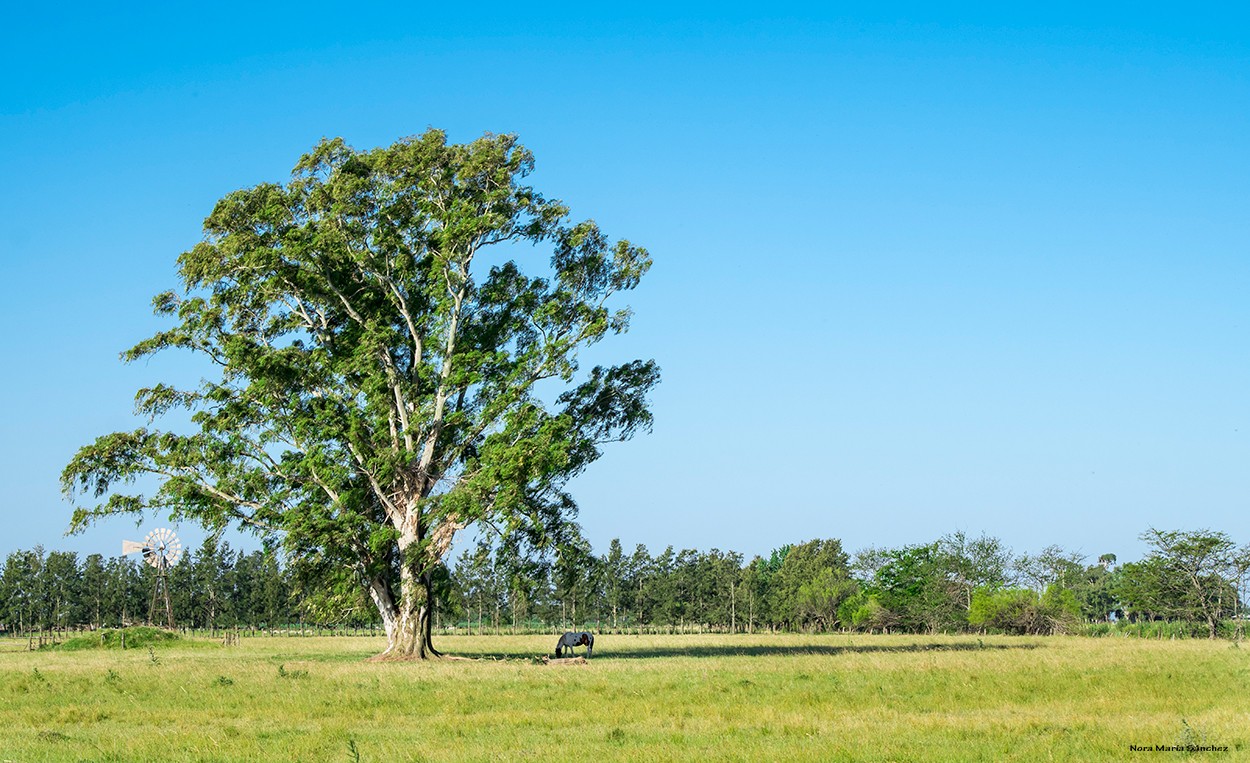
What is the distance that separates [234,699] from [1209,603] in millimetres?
74299

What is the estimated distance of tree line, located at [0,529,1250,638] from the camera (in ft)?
257

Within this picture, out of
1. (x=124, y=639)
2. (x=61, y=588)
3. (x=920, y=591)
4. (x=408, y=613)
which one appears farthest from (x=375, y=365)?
(x=61, y=588)

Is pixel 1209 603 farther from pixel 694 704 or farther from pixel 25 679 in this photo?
pixel 25 679

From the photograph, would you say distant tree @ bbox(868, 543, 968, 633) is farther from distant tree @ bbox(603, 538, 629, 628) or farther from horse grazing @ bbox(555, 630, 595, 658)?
horse grazing @ bbox(555, 630, 595, 658)

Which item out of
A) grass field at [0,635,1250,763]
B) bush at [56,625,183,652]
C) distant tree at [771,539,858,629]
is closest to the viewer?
grass field at [0,635,1250,763]

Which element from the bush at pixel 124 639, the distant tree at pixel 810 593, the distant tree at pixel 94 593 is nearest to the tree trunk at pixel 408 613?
the bush at pixel 124 639

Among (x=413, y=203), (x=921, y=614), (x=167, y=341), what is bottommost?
(x=921, y=614)

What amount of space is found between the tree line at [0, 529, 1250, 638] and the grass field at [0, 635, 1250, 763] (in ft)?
158

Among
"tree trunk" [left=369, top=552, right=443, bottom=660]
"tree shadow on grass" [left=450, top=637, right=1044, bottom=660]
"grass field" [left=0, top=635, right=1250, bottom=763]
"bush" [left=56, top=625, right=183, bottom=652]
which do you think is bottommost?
"bush" [left=56, top=625, right=183, bottom=652]

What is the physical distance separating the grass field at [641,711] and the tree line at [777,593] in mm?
48149

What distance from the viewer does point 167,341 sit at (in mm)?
39031

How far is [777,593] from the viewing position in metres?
118

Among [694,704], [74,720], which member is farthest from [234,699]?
[694,704]

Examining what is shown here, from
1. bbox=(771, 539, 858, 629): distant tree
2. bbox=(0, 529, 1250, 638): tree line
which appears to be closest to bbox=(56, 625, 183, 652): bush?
bbox=(0, 529, 1250, 638): tree line
